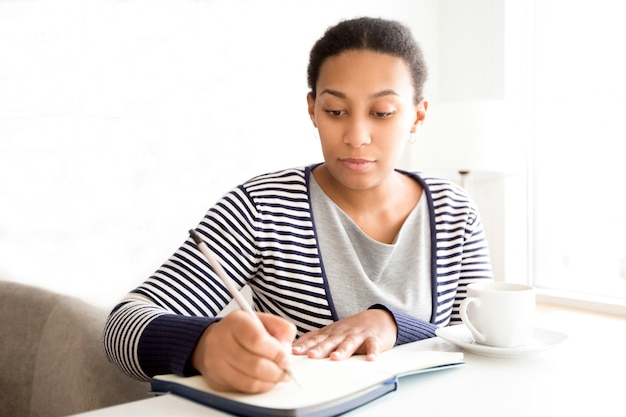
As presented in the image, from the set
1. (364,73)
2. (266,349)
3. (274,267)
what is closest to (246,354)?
(266,349)

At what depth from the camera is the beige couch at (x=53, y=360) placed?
1.20 meters

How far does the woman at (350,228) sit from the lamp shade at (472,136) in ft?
3.19

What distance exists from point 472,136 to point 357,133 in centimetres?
124

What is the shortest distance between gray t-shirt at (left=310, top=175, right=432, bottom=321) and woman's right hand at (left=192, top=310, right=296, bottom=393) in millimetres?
465

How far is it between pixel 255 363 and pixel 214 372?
0.06m

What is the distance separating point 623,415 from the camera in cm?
Result: 64

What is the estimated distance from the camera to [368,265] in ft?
3.94

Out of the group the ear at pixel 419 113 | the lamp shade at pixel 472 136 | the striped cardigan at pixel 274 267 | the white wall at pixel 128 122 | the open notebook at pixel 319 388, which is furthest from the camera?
the lamp shade at pixel 472 136

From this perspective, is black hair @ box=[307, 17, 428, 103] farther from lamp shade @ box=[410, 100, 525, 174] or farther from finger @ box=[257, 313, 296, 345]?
lamp shade @ box=[410, 100, 525, 174]

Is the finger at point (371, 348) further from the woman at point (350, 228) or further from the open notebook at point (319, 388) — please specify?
the woman at point (350, 228)

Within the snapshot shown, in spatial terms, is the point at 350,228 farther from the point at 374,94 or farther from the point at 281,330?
the point at 281,330

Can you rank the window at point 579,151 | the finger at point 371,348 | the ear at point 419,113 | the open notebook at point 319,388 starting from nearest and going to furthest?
the open notebook at point 319,388 < the finger at point 371,348 < the ear at point 419,113 < the window at point 579,151

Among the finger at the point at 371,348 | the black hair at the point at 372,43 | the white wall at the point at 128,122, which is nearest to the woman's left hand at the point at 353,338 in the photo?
the finger at the point at 371,348

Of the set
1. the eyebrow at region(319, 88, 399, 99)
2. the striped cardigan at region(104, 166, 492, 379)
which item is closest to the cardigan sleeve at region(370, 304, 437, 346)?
the striped cardigan at region(104, 166, 492, 379)
